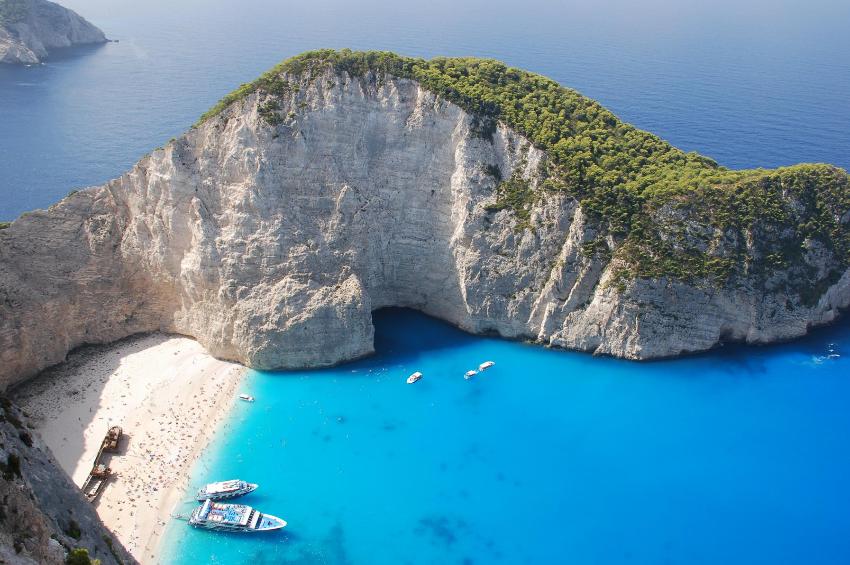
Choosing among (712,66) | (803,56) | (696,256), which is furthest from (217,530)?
(803,56)

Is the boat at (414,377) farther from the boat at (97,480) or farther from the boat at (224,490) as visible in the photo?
the boat at (97,480)

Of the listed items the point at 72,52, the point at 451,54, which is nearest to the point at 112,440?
the point at 451,54

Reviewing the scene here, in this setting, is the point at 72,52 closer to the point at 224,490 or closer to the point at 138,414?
the point at 138,414

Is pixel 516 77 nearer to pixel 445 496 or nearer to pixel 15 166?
pixel 445 496

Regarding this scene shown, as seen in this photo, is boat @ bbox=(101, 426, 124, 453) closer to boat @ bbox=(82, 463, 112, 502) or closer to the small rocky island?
boat @ bbox=(82, 463, 112, 502)

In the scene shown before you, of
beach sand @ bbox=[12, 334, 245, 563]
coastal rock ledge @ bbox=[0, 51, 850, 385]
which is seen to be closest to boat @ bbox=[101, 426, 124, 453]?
beach sand @ bbox=[12, 334, 245, 563]
